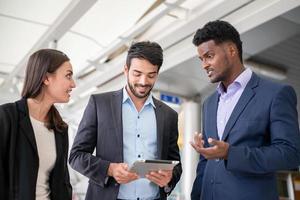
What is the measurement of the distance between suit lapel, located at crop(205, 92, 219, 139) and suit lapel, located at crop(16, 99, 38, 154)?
0.93 meters

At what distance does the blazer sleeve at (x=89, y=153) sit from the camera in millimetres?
1809

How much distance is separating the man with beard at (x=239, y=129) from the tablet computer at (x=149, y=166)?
0.54 ft

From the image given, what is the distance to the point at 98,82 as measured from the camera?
18.5 feet

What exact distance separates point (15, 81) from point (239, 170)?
5.08m

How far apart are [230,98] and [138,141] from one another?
1.85 feet

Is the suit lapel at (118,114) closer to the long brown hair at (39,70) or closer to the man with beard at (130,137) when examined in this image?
the man with beard at (130,137)

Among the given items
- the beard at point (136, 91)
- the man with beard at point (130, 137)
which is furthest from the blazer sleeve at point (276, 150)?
the beard at point (136, 91)

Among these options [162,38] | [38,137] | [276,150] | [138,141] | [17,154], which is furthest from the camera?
[162,38]

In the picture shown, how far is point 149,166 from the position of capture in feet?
5.49

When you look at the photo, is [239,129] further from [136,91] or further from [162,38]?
[162,38]

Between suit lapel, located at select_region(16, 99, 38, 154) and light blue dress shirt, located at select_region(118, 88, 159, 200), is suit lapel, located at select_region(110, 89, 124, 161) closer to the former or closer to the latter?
light blue dress shirt, located at select_region(118, 88, 159, 200)

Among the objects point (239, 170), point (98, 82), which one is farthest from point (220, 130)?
point (98, 82)

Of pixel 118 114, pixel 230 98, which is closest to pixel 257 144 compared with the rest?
pixel 230 98

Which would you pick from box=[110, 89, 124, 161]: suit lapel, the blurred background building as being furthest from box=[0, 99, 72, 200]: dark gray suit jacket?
the blurred background building
